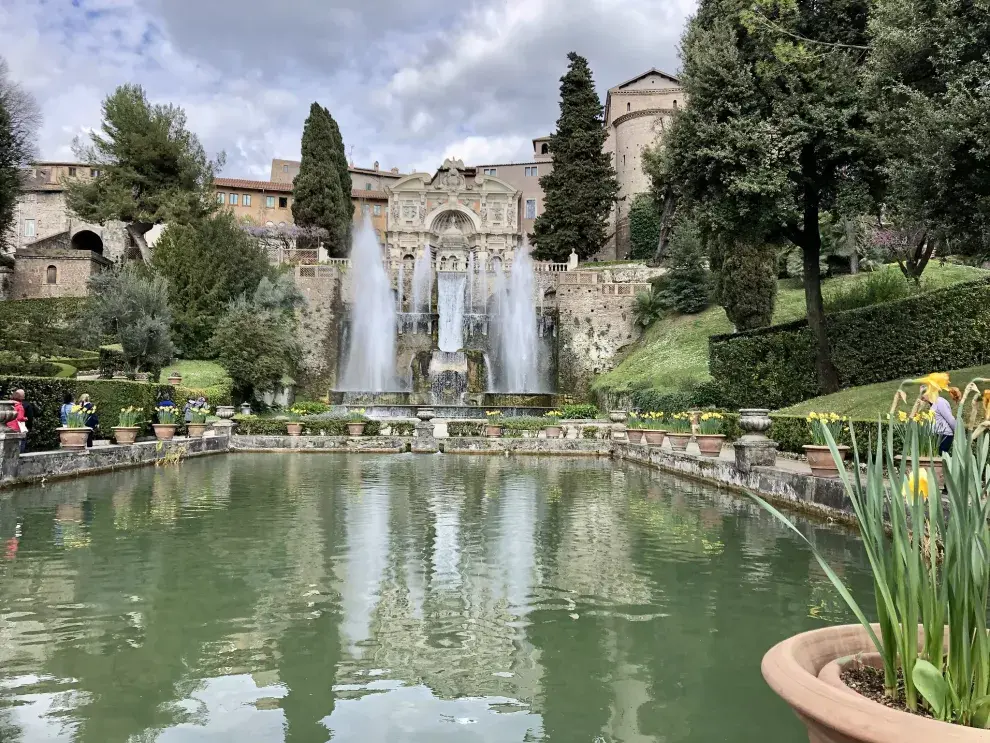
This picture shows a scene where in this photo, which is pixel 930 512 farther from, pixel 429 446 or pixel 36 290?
pixel 36 290

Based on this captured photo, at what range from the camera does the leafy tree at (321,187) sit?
47.3 meters

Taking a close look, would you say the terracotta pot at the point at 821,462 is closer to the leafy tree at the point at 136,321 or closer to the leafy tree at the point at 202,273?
the leafy tree at the point at 136,321

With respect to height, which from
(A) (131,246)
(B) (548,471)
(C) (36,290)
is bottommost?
(B) (548,471)

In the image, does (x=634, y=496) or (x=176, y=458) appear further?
(x=176, y=458)

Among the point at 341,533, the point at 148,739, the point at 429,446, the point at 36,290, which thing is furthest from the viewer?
the point at 36,290

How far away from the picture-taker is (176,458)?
1558cm

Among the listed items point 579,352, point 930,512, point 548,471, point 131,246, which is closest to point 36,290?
point 131,246

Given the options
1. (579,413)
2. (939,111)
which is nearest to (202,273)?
(579,413)

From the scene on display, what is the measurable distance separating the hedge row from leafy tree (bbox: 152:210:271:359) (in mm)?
22732

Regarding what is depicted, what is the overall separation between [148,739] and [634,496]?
8.57 metres

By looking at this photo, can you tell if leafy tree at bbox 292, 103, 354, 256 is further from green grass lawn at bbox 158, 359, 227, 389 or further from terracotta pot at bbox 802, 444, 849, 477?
terracotta pot at bbox 802, 444, 849, 477

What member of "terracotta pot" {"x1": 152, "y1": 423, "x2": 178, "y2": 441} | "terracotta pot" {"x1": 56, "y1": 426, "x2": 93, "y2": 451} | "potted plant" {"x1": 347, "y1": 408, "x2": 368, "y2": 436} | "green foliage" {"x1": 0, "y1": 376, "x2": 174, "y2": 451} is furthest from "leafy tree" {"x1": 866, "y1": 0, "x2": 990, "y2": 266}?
"terracotta pot" {"x1": 152, "y1": 423, "x2": 178, "y2": 441}

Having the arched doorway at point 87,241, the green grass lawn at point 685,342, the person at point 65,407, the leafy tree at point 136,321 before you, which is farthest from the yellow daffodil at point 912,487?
the arched doorway at point 87,241

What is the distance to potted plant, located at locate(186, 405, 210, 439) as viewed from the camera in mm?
19453
